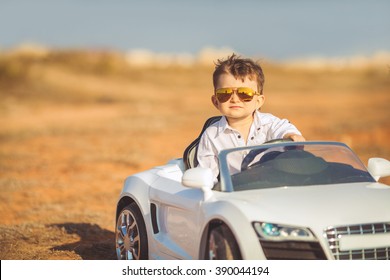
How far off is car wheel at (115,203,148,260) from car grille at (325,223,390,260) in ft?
6.75

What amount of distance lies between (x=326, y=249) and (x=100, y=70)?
5766 cm

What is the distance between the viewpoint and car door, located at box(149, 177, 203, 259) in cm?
578

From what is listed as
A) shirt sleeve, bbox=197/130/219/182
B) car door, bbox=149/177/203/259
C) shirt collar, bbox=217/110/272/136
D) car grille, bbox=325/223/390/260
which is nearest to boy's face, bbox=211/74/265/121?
shirt collar, bbox=217/110/272/136

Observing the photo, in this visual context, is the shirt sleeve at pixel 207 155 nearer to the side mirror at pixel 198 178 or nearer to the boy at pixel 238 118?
the boy at pixel 238 118

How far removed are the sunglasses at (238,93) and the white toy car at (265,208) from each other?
55 centimetres

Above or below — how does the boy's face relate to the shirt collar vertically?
above

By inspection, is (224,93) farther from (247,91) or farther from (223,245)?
(223,245)

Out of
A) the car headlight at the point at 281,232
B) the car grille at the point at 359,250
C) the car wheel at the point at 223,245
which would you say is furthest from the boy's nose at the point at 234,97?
the car grille at the point at 359,250

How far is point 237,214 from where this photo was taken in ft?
16.8

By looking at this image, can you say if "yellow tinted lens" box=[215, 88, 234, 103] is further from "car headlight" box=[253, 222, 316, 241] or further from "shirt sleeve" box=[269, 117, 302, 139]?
"car headlight" box=[253, 222, 316, 241]

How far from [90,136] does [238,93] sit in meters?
19.5

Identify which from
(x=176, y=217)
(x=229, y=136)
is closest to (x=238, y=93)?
(x=229, y=136)

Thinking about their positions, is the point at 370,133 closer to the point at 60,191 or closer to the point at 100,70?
the point at 60,191

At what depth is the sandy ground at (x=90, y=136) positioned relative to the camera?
9.68 metres
